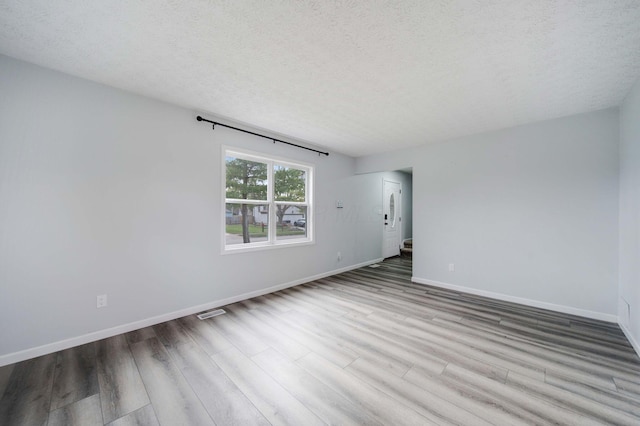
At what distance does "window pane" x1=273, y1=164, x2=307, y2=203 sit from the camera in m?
4.20

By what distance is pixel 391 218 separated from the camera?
23.0 feet

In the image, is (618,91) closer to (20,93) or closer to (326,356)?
(326,356)

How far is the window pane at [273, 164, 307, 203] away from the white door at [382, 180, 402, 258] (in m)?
2.82

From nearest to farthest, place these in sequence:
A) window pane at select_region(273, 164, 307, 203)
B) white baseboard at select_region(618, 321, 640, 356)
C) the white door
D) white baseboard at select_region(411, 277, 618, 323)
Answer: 1. white baseboard at select_region(618, 321, 640, 356)
2. white baseboard at select_region(411, 277, 618, 323)
3. window pane at select_region(273, 164, 307, 203)
4. the white door

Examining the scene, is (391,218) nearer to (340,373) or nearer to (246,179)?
(246,179)

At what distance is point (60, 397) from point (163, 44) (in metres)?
2.67

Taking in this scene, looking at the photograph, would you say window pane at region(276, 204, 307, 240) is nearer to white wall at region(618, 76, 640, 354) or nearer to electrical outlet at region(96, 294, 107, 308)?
electrical outlet at region(96, 294, 107, 308)

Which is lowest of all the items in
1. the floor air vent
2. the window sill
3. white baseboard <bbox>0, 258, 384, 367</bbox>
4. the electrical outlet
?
the floor air vent

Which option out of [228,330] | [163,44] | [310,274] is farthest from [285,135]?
[228,330]

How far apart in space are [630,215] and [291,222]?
423cm

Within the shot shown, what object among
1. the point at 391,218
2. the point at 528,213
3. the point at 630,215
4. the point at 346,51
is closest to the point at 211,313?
the point at 346,51

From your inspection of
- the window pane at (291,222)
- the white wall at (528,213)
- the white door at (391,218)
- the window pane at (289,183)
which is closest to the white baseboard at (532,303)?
the white wall at (528,213)

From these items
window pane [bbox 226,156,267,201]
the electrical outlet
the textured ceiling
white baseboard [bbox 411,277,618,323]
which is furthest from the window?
white baseboard [bbox 411,277,618,323]

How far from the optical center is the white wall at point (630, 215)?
7.74 feet
